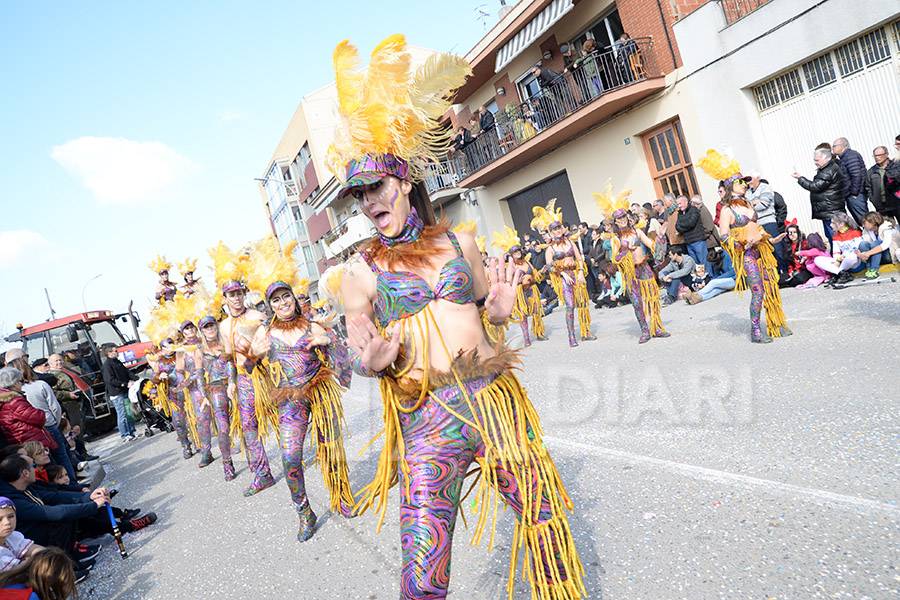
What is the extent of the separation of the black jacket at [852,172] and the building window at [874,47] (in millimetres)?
2707

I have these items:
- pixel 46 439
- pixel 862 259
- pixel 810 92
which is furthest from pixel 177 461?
pixel 810 92

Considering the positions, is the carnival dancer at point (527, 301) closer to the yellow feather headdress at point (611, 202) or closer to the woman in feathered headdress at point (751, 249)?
the yellow feather headdress at point (611, 202)

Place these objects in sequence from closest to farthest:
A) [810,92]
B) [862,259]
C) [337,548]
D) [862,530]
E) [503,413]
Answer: [503,413]
[862,530]
[337,548]
[862,259]
[810,92]

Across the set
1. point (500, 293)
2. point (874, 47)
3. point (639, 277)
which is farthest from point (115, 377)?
point (874, 47)

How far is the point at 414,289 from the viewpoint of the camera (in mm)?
2248

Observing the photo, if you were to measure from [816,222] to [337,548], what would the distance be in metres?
11.3

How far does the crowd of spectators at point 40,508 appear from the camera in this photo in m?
3.51

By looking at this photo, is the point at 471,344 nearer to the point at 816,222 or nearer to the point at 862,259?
the point at 862,259

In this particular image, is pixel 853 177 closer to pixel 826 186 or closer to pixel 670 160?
pixel 826 186

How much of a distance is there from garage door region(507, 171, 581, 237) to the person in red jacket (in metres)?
14.5

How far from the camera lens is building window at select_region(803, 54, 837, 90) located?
10.9 meters

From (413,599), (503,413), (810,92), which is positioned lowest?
(413,599)

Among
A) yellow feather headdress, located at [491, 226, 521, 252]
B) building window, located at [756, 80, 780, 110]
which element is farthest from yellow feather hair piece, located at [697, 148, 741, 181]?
building window, located at [756, 80, 780, 110]

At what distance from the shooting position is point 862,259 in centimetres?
821
